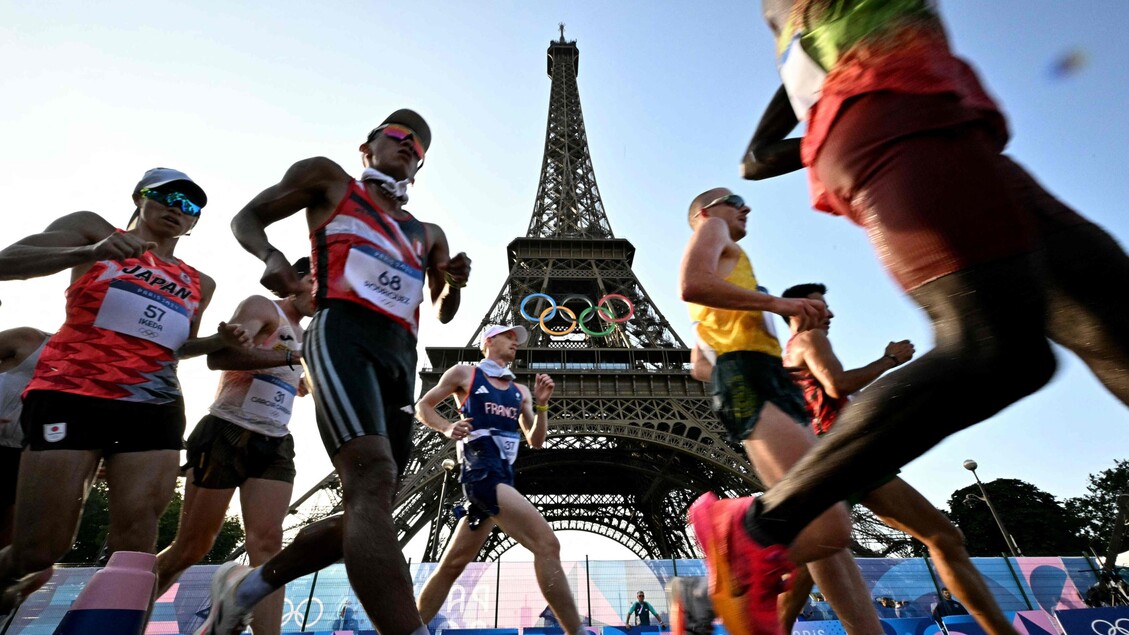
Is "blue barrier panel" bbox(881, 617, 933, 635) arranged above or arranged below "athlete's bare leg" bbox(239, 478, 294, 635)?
below

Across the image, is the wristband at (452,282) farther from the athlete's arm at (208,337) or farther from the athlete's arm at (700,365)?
the athlete's arm at (700,365)

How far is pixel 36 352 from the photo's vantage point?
4.42 metres

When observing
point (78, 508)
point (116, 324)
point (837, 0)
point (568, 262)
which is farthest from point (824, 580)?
point (568, 262)

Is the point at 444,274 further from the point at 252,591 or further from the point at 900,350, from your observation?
the point at 900,350

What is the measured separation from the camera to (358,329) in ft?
7.38

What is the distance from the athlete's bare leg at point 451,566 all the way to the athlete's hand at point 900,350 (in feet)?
8.97

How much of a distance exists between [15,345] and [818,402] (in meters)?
5.41

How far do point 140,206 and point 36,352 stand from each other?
1.84 metres

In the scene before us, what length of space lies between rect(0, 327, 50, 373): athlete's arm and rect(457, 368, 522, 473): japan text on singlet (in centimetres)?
304

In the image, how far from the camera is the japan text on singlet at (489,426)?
4438 mm

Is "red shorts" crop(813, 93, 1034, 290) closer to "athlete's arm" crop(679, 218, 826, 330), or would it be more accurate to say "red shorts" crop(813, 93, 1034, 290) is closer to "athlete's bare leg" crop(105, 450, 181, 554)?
"athlete's arm" crop(679, 218, 826, 330)

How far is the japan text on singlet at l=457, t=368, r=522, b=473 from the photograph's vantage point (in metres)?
4.44

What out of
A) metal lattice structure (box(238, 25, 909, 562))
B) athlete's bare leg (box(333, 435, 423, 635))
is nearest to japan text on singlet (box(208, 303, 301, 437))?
athlete's bare leg (box(333, 435, 423, 635))

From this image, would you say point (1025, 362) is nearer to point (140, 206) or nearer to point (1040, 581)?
point (140, 206)
